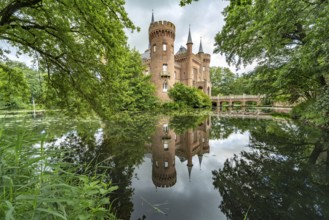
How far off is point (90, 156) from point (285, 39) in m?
11.4

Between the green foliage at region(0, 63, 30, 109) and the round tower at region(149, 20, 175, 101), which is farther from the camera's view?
the round tower at region(149, 20, 175, 101)

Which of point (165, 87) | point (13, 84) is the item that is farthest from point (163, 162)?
point (165, 87)

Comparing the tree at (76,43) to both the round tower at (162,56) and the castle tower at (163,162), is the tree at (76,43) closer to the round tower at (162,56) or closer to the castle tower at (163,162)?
the castle tower at (163,162)

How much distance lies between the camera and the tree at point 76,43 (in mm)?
4246

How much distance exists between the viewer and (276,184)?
9.84ft

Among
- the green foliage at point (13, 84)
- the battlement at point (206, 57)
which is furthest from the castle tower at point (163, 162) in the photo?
the battlement at point (206, 57)

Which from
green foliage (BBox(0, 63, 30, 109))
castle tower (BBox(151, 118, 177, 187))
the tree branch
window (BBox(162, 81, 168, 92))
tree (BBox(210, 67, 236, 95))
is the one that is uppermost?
tree (BBox(210, 67, 236, 95))

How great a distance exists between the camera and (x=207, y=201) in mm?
2672

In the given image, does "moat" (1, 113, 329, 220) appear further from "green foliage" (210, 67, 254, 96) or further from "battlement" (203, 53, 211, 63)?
"green foliage" (210, 67, 254, 96)

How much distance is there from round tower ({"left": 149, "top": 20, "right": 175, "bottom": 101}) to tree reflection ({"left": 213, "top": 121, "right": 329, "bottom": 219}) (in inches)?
848

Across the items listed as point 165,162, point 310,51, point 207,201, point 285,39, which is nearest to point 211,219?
point 207,201

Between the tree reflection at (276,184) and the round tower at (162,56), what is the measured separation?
21.5 metres

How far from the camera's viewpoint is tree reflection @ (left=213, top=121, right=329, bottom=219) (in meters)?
2.29

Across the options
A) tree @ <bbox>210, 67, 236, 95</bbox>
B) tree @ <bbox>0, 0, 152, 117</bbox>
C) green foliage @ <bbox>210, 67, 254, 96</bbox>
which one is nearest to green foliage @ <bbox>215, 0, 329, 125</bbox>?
tree @ <bbox>0, 0, 152, 117</bbox>
